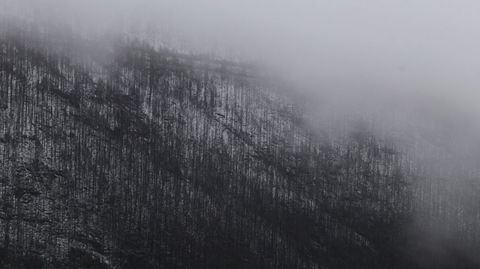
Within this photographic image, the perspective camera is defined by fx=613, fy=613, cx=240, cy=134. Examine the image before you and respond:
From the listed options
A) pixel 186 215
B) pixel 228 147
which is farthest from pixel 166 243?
pixel 228 147

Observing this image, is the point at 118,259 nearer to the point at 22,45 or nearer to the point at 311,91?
the point at 22,45

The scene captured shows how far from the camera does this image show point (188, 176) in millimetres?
14992

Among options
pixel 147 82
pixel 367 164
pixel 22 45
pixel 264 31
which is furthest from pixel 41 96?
pixel 367 164

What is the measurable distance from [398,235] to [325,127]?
356 cm

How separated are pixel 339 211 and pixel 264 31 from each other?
5.29 metres

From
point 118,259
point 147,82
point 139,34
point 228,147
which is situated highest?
point 139,34

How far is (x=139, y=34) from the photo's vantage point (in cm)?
1541

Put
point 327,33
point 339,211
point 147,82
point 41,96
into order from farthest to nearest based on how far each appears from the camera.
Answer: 1. point 327,33
2. point 339,211
3. point 147,82
4. point 41,96

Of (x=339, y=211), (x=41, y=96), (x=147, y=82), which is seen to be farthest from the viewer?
(x=339, y=211)

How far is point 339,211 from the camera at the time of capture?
641 inches

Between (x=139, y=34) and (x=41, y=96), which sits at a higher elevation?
(x=139, y=34)

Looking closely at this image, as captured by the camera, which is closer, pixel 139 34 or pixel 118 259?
pixel 118 259

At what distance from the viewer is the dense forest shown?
1384cm

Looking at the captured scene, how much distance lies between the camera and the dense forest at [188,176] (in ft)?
45.4
